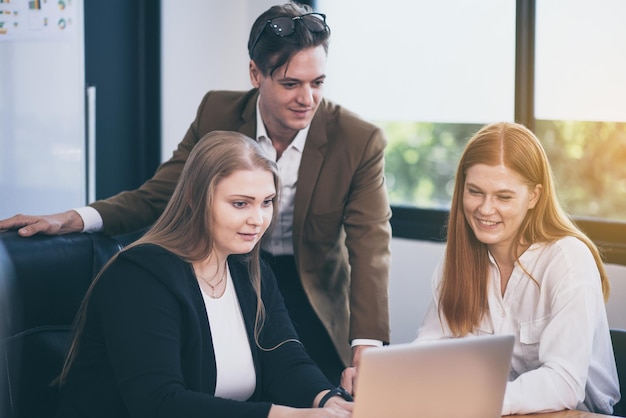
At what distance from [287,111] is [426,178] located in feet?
5.20

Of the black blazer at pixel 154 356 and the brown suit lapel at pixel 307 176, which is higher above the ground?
the brown suit lapel at pixel 307 176

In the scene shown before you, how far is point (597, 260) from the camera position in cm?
209

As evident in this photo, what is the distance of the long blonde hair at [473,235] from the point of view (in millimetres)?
2039

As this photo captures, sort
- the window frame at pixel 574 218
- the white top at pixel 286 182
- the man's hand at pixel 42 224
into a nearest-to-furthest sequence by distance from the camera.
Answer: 1. the man's hand at pixel 42 224
2. the white top at pixel 286 182
3. the window frame at pixel 574 218

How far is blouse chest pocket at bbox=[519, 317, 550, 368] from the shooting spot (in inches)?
77.3

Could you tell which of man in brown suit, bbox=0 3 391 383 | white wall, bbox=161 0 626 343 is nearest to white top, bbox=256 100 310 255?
man in brown suit, bbox=0 3 391 383

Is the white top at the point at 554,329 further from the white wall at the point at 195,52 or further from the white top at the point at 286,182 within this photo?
the white wall at the point at 195,52

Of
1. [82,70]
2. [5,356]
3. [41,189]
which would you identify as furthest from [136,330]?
[82,70]

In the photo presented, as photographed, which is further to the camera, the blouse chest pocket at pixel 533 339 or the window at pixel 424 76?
the window at pixel 424 76

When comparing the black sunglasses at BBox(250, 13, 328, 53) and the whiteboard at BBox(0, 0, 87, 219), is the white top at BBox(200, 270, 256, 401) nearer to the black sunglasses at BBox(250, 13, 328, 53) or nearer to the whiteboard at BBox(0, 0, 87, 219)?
the black sunglasses at BBox(250, 13, 328, 53)

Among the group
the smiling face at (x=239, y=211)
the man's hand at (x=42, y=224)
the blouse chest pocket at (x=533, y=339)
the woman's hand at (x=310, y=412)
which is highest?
the smiling face at (x=239, y=211)

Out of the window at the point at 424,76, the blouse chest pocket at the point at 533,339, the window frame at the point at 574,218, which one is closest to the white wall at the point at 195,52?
the window at the point at 424,76

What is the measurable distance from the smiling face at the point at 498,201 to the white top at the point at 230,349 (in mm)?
603

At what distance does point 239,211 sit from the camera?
188 centimetres
